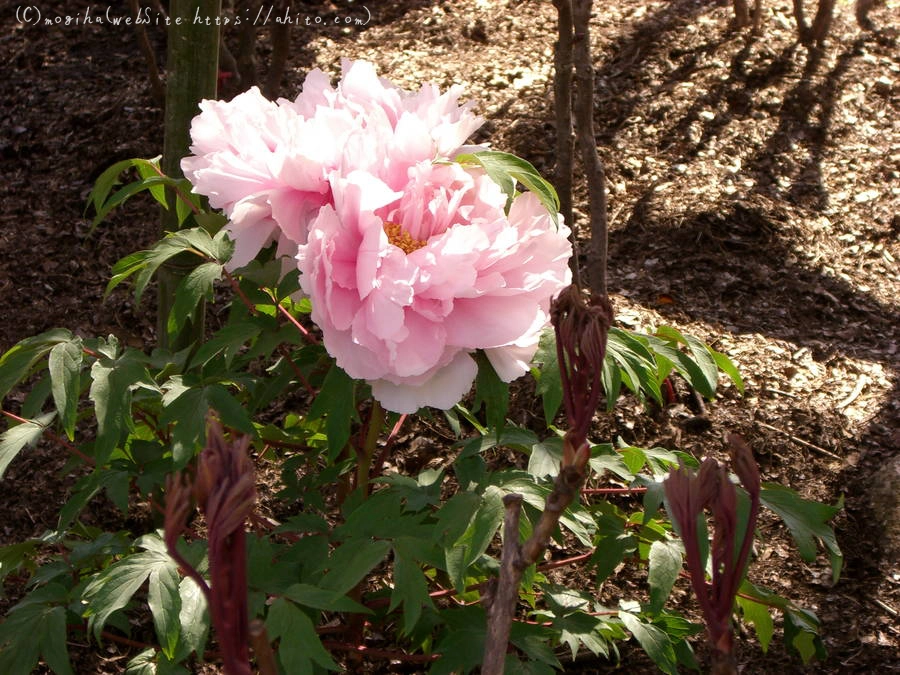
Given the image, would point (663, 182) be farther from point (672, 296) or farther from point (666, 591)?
point (666, 591)

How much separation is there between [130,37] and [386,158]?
396 centimetres

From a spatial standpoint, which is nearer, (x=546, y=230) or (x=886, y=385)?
(x=546, y=230)

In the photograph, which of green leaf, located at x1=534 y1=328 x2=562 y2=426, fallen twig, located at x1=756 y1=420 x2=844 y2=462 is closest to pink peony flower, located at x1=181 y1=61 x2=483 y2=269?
green leaf, located at x1=534 y1=328 x2=562 y2=426

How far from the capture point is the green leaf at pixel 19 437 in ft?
5.79

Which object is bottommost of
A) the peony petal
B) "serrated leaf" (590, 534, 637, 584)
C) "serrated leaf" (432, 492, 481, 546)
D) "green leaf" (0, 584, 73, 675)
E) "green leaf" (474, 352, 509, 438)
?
"green leaf" (0, 584, 73, 675)

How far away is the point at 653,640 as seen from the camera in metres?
1.80

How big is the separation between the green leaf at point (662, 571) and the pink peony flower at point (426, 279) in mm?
410

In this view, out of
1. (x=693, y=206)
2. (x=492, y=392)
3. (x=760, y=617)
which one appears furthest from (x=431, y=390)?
(x=693, y=206)

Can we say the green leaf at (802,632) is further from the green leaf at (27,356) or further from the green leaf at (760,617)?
the green leaf at (27,356)

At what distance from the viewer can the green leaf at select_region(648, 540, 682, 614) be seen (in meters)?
1.65

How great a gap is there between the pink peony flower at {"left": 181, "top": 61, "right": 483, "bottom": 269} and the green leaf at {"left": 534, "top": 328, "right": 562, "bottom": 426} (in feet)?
1.09

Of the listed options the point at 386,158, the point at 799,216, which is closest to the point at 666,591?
the point at 386,158

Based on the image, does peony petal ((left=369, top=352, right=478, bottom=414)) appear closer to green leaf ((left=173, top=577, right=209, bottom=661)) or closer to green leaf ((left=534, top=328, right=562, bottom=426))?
green leaf ((left=534, top=328, right=562, bottom=426))

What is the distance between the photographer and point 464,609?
1753 millimetres
